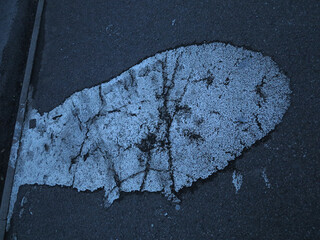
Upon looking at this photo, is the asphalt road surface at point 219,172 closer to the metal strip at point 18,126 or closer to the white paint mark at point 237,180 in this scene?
the white paint mark at point 237,180

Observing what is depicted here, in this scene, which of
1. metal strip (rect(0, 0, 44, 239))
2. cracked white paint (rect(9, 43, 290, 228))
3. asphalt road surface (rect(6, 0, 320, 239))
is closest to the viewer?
asphalt road surface (rect(6, 0, 320, 239))

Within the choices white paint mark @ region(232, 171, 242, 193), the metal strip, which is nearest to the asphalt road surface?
white paint mark @ region(232, 171, 242, 193)

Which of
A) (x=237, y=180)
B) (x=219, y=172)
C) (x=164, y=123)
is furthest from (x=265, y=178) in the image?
(x=164, y=123)

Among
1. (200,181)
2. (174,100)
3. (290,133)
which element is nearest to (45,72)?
(174,100)

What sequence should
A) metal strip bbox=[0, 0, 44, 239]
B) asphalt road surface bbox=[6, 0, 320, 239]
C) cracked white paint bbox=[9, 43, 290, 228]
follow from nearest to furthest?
1. asphalt road surface bbox=[6, 0, 320, 239]
2. cracked white paint bbox=[9, 43, 290, 228]
3. metal strip bbox=[0, 0, 44, 239]

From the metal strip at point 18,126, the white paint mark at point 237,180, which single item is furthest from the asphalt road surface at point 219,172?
the metal strip at point 18,126

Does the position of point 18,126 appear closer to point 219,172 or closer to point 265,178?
point 219,172

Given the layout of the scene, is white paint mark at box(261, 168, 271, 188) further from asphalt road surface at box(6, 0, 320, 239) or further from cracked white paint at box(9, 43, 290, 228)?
cracked white paint at box(9, 43, 290, 228)
